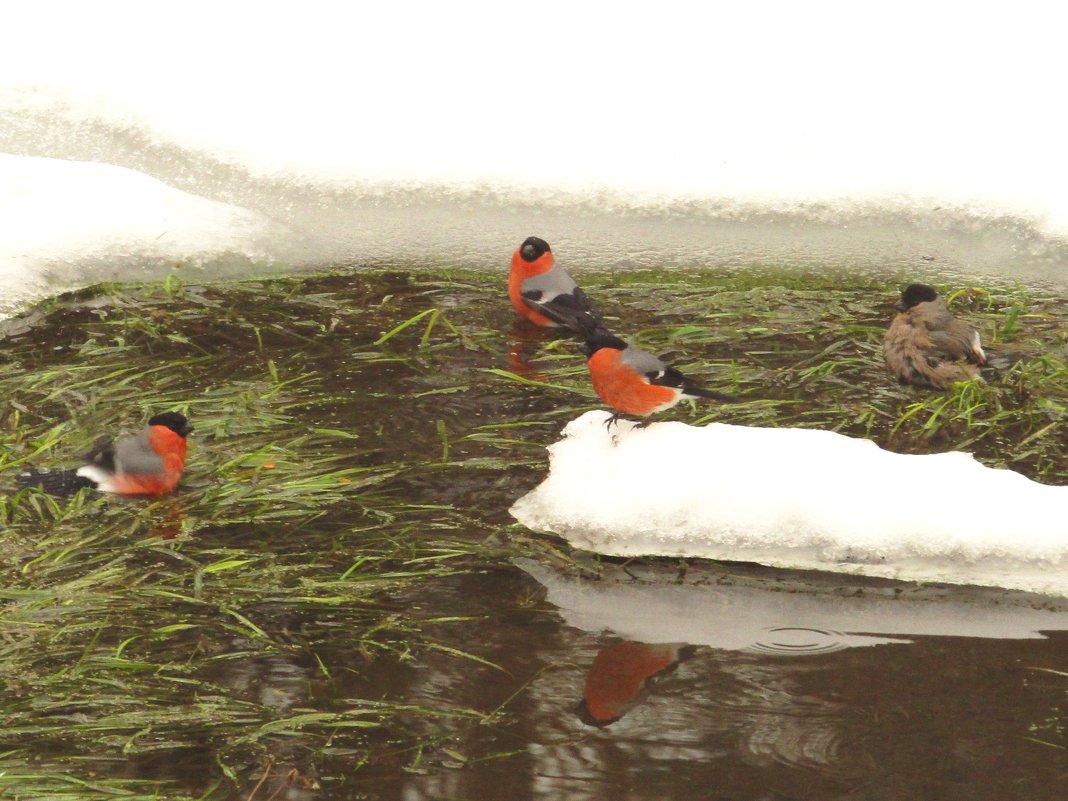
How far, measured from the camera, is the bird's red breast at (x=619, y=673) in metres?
3.58

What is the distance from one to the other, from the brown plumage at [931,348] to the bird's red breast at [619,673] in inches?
89.7

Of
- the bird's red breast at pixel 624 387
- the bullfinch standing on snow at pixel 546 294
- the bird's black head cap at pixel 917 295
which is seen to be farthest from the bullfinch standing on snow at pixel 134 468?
the bird's black head cap at pixel 917 295

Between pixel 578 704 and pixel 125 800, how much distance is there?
3.84ft

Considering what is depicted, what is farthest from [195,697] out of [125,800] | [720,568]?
[720,568]

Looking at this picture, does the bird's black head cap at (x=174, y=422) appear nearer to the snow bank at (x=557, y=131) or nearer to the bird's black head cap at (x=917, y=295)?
the snow bank at (x=557, y=131)

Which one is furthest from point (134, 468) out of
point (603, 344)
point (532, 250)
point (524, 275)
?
point (532, 250)

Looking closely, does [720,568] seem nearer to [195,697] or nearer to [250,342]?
[195,697]

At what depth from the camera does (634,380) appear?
4859 mm

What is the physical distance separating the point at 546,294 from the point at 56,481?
2.46 meters

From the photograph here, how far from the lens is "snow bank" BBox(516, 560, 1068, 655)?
3.95 m

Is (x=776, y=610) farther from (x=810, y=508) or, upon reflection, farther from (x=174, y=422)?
(x=174, y=422)

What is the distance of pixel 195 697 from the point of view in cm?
358

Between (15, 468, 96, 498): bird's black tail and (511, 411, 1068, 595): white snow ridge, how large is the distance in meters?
1.55

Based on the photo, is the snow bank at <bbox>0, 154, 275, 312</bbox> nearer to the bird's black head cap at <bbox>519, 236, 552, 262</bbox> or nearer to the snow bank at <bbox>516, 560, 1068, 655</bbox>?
the bird's black head cap at <bbox>519, 236, 552, 262</bbox>
